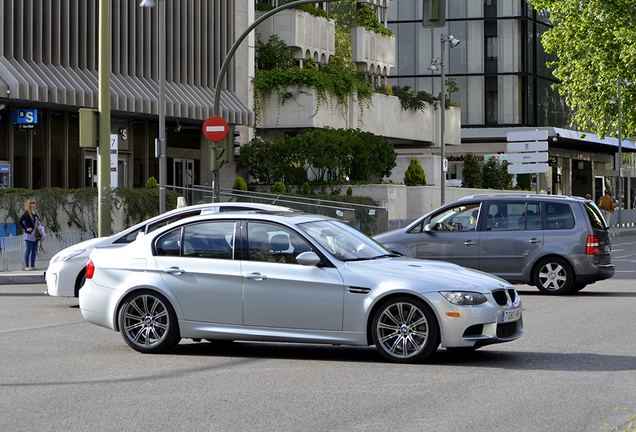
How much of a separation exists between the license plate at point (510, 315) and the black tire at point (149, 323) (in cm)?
318

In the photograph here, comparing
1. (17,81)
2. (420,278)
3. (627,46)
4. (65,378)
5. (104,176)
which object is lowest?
(65,378)

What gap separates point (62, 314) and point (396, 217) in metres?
25.2

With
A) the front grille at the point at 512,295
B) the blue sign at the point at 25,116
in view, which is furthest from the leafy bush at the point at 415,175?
the front grille at the point at 512,295

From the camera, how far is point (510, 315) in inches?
353

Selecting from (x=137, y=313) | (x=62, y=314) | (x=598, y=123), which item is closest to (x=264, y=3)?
(x=598, y=123)

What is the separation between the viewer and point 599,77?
44.2 m

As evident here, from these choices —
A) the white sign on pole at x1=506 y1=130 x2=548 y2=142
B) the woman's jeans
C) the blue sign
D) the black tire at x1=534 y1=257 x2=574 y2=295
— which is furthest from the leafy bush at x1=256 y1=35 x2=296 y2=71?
the black tire at x1=534 y1=257 x2=574 y2=295

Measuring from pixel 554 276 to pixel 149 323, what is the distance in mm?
8434

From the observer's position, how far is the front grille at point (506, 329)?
883cm

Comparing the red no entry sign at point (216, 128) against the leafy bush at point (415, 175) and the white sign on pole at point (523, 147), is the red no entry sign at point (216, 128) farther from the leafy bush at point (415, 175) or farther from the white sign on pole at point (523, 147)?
the leafy bush at point (415, 175)

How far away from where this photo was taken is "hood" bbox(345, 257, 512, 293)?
876cm

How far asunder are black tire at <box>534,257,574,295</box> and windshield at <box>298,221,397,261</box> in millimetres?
6634

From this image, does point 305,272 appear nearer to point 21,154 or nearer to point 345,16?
point 21,154

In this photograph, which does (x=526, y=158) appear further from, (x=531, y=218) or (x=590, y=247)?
(x=590, y=247)
